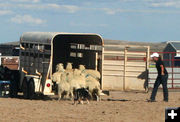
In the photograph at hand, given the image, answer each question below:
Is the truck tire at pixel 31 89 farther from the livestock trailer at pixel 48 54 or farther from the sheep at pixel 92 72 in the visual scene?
the sheep at pixel 92 72

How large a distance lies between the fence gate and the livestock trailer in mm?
369

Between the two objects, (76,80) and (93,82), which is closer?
(76,80)

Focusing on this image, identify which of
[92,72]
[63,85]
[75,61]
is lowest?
[63,85]

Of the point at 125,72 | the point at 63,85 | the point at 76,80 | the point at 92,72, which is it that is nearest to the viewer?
the point at 76,80

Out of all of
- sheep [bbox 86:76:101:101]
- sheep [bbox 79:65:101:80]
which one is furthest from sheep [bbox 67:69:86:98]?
sheep [bbox 79:65:101:80]

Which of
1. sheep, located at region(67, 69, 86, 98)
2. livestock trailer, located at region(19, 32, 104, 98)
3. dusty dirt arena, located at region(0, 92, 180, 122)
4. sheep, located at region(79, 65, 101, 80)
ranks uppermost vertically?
livestock trailer, located at region(19, 32, 104, 98)

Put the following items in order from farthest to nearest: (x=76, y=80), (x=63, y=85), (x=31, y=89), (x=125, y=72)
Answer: (x=31, y=89) → (x=125, y=72) → (x=63, y=85) → (x=76, y=80)

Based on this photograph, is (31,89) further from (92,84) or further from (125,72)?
(125,72)

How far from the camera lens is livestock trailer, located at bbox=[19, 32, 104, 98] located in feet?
64.5

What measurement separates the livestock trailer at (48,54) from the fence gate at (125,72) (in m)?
0.37

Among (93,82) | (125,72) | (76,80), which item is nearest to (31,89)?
(76,80)

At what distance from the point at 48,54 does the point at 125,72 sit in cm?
286

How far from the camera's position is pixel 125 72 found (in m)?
19.7

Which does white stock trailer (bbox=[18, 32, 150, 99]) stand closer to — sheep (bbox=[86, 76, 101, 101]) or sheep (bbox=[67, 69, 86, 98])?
sheep (bbox=[67, 69, 86, 98])
